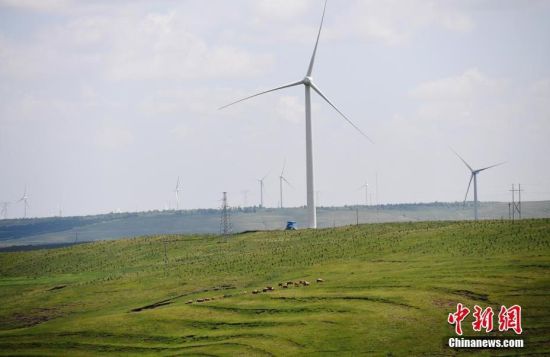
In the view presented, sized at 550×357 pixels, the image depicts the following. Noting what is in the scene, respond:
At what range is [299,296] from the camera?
3782 inches

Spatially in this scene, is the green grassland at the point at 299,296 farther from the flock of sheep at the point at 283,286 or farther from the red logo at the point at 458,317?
the flock of sheep at the point at 283,286

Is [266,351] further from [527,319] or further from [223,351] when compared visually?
[527,319]

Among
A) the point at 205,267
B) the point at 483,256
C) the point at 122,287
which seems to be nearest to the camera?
the point at 483,256

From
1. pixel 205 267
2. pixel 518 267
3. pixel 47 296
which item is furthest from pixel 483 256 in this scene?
pixel 47 296

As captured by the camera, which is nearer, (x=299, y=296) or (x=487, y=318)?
(x=487, y=318)

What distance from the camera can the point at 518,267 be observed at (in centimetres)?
9912

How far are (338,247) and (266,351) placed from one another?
191 feet
